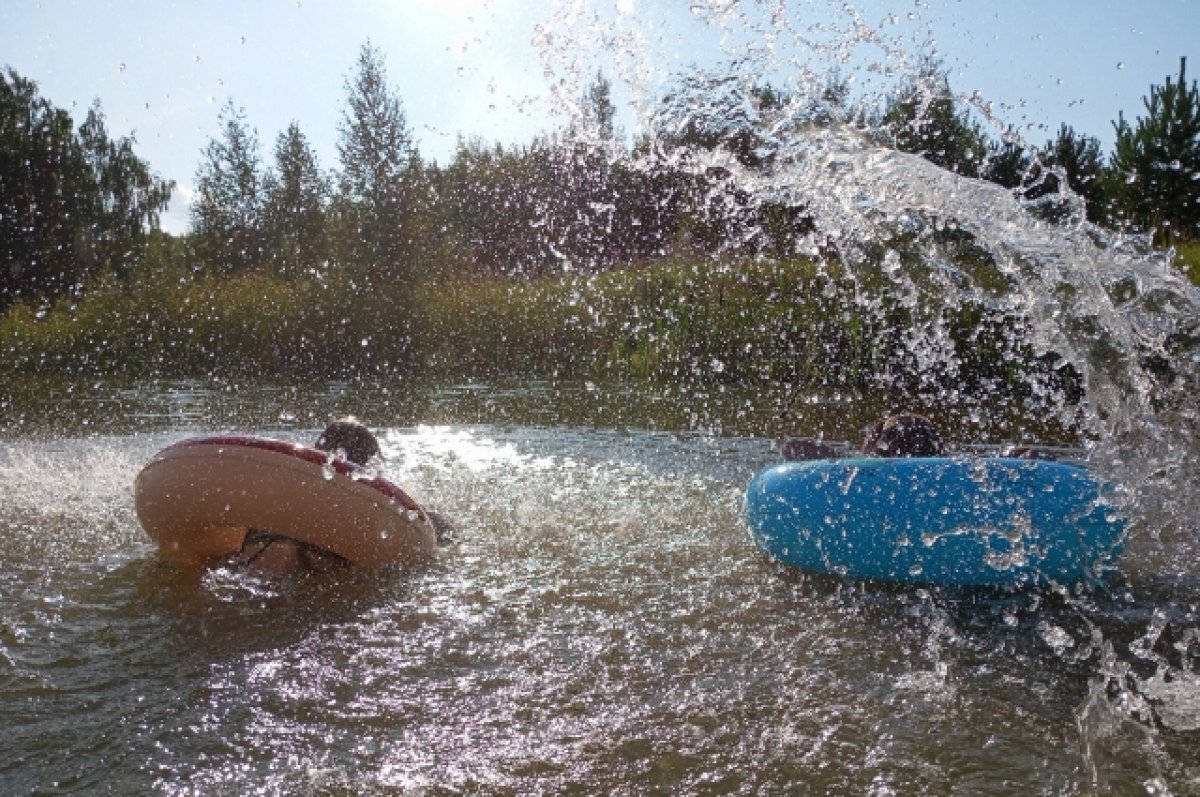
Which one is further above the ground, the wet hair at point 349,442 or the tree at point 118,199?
the tree at point 118,199

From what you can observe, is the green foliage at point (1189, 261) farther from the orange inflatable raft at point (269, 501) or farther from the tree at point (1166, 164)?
the orange inflatable raft at point (269, 501)

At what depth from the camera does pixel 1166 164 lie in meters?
18.6

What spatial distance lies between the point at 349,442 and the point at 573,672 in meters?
2.26

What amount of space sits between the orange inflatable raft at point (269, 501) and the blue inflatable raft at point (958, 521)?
1.79m

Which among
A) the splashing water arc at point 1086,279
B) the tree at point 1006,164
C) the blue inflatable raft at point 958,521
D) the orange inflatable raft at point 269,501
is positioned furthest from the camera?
the tree at point 1006,164

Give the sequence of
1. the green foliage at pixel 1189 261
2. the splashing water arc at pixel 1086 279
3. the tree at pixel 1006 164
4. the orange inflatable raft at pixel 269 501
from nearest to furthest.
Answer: the orange inflatable raft at pixel 269 501 → the splashing water arc at pixel 1086 279 → the green foliage at pixel 1189 261 → the tree at pixel 1006 164

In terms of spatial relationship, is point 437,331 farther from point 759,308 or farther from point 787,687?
point 787,687

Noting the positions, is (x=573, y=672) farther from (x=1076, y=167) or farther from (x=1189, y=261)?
(x=1076, y=167)

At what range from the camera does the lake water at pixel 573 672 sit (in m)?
2.58

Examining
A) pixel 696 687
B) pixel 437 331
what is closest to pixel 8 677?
pixel 696 687

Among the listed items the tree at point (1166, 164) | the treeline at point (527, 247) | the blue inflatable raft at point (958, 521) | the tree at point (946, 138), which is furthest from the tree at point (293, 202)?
the blue inflatable raft at point (958, 521)

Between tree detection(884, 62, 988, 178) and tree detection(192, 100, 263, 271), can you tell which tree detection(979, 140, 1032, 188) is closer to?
tree detection(884, 62, 988, 178)

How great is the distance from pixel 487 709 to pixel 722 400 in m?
8.45

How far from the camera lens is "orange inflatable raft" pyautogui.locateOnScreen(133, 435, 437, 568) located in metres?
4.18
